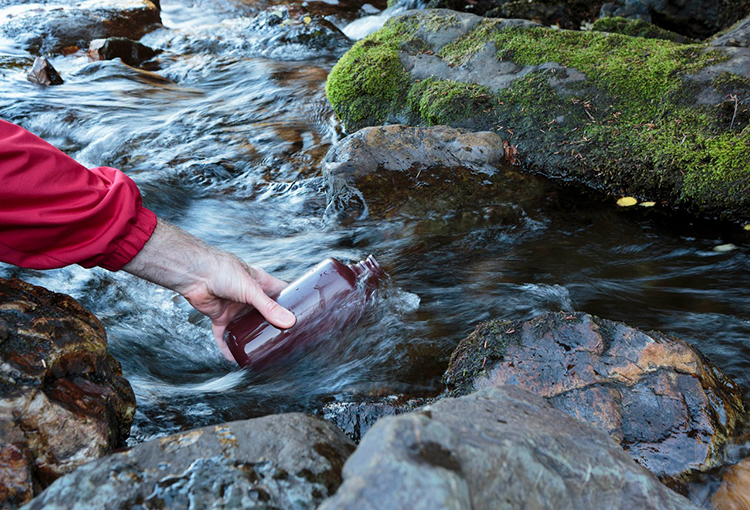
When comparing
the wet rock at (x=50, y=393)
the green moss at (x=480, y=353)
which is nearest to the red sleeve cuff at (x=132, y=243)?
the wet rock at (x=50, y=393)

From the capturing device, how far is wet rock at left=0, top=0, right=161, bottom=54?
1112 cm

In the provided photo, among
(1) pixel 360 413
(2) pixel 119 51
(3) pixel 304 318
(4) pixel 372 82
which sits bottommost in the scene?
(2) pixel 119 51

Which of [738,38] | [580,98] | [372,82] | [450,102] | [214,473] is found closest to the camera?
[214,473]

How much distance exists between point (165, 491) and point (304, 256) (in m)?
3.18

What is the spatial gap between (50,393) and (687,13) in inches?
408

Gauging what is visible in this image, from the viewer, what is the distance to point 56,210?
7.48 ft

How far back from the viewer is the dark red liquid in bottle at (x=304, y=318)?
2855mm

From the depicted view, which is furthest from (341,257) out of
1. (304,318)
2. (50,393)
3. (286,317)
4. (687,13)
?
(687,13)

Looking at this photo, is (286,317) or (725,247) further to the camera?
(725,247)

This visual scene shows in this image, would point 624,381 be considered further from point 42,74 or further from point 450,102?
point 42,74

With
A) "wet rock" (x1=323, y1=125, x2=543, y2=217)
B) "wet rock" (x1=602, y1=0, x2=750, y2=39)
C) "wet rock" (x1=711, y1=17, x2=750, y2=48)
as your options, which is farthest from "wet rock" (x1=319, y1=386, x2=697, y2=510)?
"wet rock" (x1=602, y1=0, x2=750, y2=39)

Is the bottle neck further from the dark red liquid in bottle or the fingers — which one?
the fingers

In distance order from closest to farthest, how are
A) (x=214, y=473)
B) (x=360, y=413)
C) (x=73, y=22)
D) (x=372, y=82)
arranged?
1. (x=214, y=473)
2. (x=360, y=413)
3. (x=372, y=82)
4. (x=73, y=22)

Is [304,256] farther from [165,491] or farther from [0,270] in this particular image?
[165,491]
